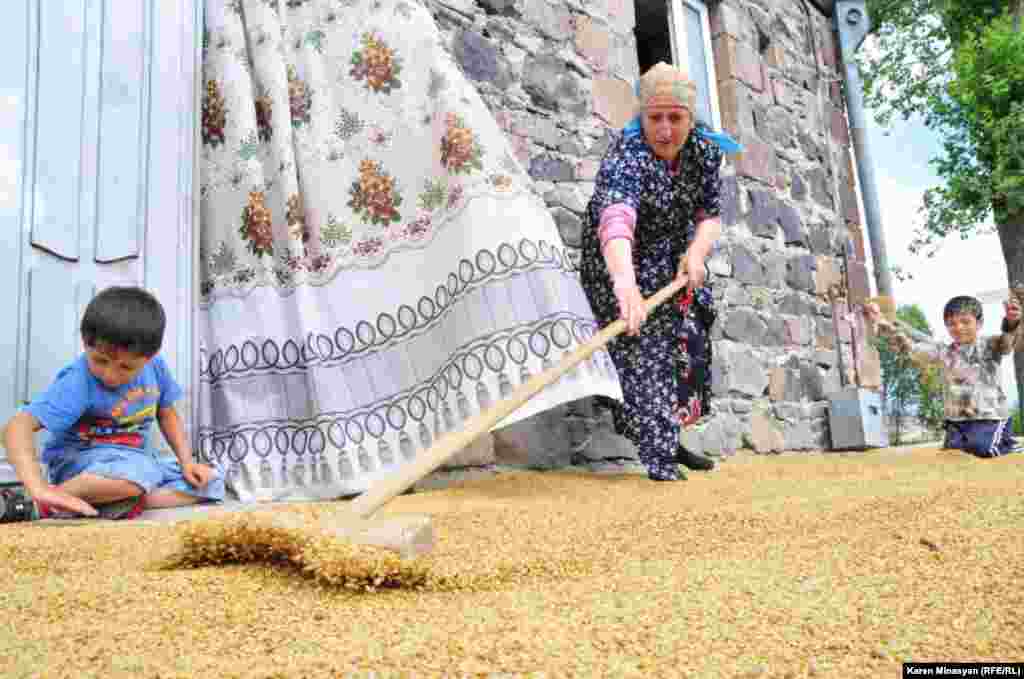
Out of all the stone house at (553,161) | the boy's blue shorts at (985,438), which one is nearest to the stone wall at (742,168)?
the stone house at (553,161)

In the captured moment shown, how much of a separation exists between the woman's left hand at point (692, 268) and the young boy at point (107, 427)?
1.40 meters

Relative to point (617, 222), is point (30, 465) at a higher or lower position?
lower

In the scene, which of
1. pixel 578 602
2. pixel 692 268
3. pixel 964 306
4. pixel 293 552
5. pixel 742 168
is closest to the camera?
pixel 578 602

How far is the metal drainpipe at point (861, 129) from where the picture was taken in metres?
5.04

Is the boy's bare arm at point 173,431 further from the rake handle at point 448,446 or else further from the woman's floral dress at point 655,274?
the woman's floral dress at point 655,274

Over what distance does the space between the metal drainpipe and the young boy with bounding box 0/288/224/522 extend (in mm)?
4529

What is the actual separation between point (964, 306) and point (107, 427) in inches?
137

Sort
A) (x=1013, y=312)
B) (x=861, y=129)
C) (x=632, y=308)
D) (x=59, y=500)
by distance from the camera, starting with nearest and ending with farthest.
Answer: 1. (x=59, y=500)
2. (x=632, y=308)
3. (x=1013, y=312)
4. (x=861, y=129)

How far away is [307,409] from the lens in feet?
6.95

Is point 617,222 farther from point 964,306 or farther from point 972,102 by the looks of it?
point 972,102

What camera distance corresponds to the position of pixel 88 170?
200cm

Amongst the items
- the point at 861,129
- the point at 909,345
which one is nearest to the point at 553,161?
the point at 909,345

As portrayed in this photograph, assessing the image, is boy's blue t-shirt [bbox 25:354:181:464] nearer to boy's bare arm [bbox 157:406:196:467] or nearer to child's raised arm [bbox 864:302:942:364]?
boy's bare arm [bbox 157:406:196:467]

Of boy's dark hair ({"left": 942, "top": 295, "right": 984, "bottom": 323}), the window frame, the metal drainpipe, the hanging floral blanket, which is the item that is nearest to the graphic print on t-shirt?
the hanging floral blanket
